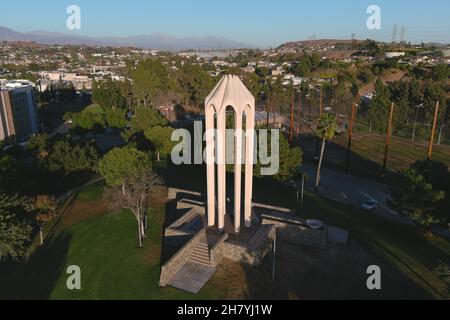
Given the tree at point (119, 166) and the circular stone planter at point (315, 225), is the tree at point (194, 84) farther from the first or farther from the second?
the circular stone planter at point (315, 225)

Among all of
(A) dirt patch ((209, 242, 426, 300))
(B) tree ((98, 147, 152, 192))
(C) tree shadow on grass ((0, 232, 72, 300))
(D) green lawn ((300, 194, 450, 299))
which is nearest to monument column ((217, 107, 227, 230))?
(A) dirt patch ((209, 242, 426, 300))

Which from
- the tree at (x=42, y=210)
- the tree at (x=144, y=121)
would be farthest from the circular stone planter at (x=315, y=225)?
the tree at (x=144, y=121)

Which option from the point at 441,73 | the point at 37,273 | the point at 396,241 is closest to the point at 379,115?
the point at 396,241

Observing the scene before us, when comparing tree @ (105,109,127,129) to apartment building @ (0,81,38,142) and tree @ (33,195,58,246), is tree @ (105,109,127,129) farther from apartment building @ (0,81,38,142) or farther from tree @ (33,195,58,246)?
tree @ (33,195,58,246)
